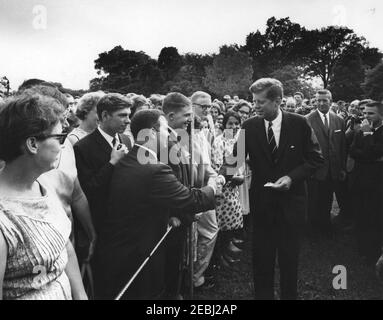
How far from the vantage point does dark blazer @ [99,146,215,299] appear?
2.59m

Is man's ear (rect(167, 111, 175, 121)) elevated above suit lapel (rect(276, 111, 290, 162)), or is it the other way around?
man's ear (rect(167, 111, 175, 121))

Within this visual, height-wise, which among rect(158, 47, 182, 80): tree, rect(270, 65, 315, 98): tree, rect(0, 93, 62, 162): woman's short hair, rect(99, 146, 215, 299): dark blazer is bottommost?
rect(99, 146, 215, 299): dark blazer

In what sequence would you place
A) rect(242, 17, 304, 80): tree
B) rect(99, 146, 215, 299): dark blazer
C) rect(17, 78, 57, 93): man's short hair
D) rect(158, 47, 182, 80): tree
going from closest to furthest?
rect(99, 146, 215, 299): dark blazer
rect(17, 78, 57, 93): man's short hair
rect(242, 17, 304, 80): tree
rect(158, 47, 182, 80): tree

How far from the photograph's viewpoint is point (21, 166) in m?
1.69

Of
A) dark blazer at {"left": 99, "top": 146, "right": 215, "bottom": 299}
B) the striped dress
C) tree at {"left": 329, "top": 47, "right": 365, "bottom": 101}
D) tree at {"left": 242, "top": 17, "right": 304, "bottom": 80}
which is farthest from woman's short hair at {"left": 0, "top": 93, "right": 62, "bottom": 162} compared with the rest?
tree at {"left": 242, "top": 17, "right": 304, "bottom": 80}

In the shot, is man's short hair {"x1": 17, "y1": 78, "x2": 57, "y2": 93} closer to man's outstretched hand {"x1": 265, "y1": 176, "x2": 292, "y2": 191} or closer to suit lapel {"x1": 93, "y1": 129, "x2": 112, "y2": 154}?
suit lapel {"x1": 93, "y1": 129, "x2": 112, "y2": 154}

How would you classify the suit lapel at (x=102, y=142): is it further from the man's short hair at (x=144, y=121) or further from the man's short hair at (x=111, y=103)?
the man's short hair at (x=144, y=121)

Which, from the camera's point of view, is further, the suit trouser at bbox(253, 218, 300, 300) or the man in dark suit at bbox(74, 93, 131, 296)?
the suit trouser at bbox(253, 218, 300, 300)

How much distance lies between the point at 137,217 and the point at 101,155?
0.87m

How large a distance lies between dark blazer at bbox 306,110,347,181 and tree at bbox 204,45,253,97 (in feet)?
143
